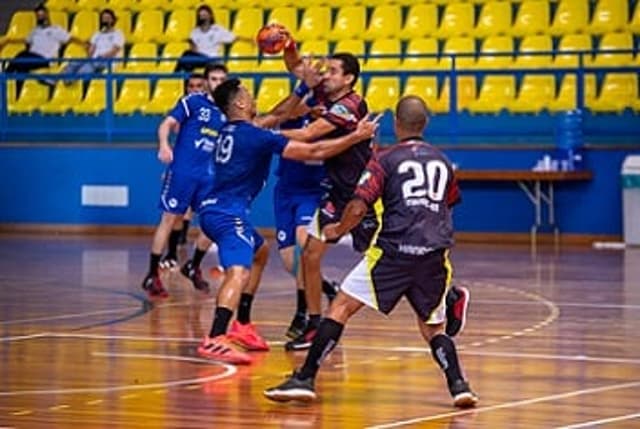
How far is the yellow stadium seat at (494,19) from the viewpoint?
26562 mm

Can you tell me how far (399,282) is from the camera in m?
10.4

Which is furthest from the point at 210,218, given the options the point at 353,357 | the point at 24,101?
the point at 24,101

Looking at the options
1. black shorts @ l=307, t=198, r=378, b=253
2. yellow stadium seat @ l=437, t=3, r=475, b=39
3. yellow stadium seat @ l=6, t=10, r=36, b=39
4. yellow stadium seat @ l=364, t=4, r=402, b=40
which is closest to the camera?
black shorts @ l=307, t=198, r=378, b=253

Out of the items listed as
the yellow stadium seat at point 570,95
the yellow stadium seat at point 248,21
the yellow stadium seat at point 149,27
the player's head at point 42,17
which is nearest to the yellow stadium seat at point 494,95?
the yellow stadium seat at point 570,95

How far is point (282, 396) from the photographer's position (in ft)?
34.2

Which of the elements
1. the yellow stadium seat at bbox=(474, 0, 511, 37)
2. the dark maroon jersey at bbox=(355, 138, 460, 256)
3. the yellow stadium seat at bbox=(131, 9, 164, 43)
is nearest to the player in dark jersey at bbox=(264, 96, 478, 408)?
the dark maroon jersey at bbox=(355, 138, 460, 256)

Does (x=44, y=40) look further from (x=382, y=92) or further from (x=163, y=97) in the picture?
(x=382, y=92)

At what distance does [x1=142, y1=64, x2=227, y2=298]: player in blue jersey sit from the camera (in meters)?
16.6

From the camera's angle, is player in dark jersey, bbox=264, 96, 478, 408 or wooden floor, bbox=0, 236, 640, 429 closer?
wooden floor, bbox=0, 236, 640, 429

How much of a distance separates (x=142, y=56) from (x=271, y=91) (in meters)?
2.94

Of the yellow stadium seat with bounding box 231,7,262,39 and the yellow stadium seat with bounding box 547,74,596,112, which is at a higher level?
the yellow stadium seat with bounding box 231,7,262,39

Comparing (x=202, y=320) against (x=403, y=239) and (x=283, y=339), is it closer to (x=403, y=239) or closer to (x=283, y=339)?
(x=283, y=339)

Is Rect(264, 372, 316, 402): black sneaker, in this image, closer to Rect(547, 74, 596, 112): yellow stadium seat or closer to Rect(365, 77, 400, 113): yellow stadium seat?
Rect(547, 74, 596, 112): yellow stadium seat

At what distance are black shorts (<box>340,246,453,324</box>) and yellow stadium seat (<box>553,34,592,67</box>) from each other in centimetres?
1495
